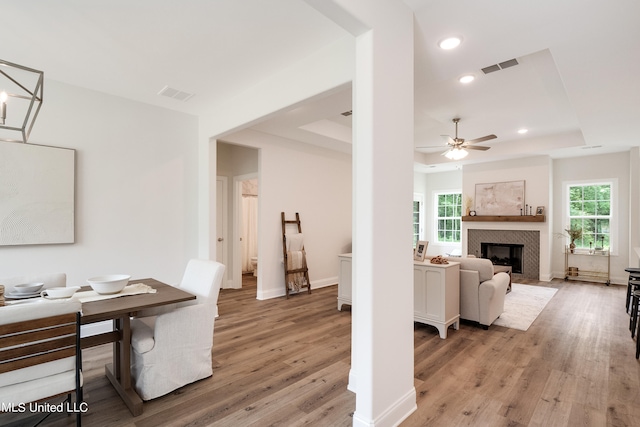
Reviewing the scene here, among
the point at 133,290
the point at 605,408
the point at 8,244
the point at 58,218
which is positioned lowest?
the point at 605,408

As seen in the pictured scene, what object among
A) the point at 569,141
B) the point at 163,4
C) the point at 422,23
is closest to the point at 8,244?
the point at 163,4

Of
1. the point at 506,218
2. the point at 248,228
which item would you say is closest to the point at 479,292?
the point at 506,218

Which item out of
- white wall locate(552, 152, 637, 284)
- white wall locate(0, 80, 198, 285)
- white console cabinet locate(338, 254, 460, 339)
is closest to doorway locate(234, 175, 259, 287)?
white wall locate(0, 80, 198, 285)

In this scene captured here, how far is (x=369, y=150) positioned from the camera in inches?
75.3

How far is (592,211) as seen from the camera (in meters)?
6.91

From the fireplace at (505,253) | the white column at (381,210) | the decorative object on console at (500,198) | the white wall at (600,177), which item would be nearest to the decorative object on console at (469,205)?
the decorative object on console at (500,198)

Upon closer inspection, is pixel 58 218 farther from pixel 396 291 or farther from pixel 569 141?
pixel 569 141

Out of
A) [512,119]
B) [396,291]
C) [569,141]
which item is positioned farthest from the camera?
[569,141]

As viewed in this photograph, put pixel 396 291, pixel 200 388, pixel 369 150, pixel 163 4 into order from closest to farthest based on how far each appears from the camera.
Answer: pixel 369 150 → pixel 396 291 → pixel 163 4 → pixel 200 388

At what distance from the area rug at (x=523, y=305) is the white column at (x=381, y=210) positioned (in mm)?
2674

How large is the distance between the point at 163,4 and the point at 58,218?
249 cm

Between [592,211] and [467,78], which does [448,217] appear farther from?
[467,78]

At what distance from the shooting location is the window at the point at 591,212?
6.74m

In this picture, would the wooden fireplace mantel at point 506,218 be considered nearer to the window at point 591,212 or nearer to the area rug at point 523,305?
the window at point 591,212
